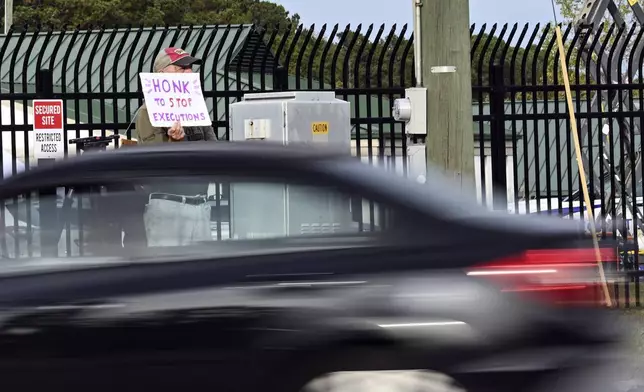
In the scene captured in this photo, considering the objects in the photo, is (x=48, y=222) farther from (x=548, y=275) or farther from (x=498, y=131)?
(x=498, y=131)

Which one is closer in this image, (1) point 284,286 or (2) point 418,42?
(1) point 284,286

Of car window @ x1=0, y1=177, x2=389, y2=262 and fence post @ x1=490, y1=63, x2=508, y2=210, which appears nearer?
car window @ x1=0, y1=177, x2=389, y2=262

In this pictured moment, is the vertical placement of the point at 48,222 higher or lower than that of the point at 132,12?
lower

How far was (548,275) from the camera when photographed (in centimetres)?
450

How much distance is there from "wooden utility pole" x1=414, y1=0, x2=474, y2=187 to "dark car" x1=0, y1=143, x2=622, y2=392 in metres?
3.07

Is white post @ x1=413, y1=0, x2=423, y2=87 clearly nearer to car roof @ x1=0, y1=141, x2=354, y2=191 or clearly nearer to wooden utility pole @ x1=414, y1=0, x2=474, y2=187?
wooden utility pole @ x1=414, y1=0, x2=474, y2=187

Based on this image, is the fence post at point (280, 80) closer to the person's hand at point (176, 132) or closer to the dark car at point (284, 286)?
the person's hand at point (176, 132)

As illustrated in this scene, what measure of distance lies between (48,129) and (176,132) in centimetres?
156

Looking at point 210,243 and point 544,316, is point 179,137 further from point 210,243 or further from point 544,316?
point 544,316

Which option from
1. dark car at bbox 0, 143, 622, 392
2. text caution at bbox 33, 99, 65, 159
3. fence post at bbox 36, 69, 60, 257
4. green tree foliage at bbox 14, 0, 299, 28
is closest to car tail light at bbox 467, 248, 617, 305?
dark car at bbox 0, 143, 622, 392

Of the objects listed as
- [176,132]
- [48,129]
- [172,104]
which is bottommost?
[176,132]

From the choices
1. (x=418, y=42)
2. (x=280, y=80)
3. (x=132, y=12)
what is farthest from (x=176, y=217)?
(x=132, y=12)

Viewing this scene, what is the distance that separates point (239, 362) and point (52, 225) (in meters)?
0.99

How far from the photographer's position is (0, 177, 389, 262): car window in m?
4.62
